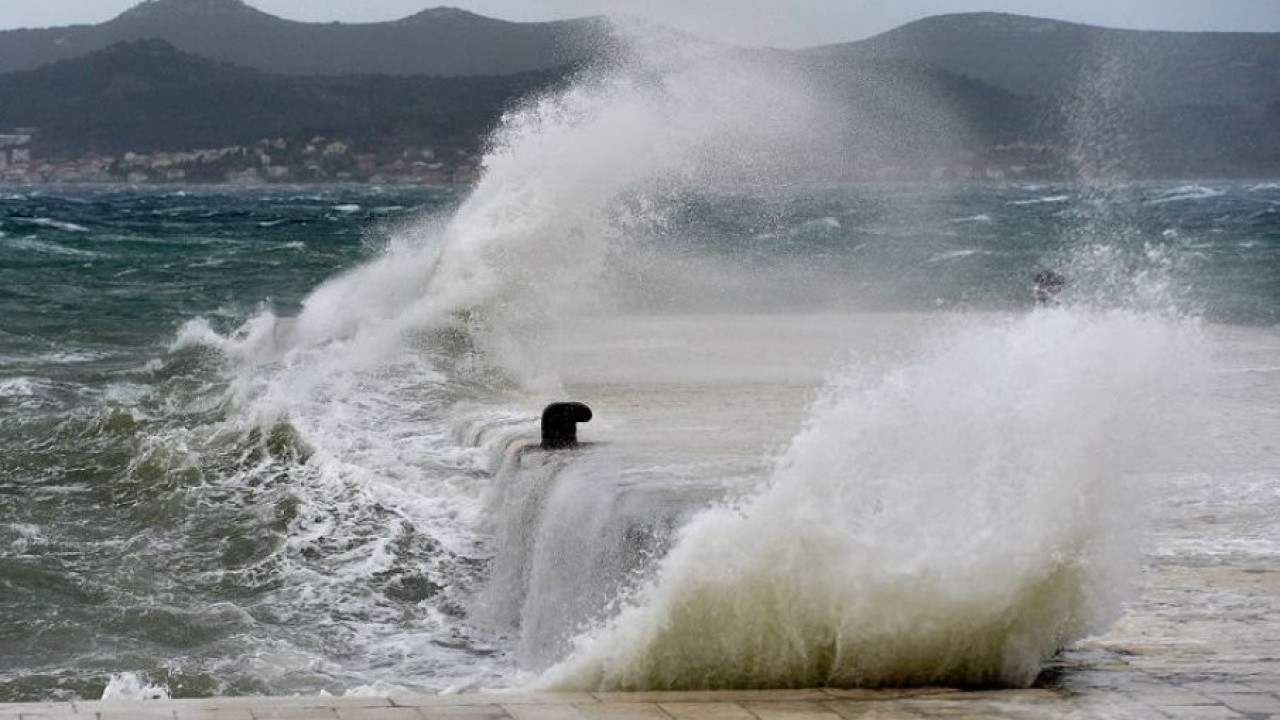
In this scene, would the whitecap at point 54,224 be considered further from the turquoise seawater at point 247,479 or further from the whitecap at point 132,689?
the whitecap at point 132,689

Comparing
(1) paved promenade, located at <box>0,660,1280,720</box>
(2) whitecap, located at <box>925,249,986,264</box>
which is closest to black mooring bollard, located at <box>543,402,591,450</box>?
(1) paved promenade, located at <box>0,660,1280,720</box>

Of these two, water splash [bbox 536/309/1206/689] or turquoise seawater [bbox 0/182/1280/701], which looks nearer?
water splash [bbox 536/309/1206/689]

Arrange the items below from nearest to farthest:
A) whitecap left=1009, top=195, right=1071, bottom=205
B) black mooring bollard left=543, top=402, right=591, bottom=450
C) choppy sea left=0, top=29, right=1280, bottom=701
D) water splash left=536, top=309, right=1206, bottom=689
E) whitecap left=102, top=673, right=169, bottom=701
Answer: water splash left=536, top=309, right=1206, bottom=689 < choppy sea left=0, top=29, right=1280, bottom=701 < whitecap left=102, top=673, right=169, bottom=701 < black mooring bollard left=543, top=402, right=591, bottom=450 < whitecap left=1009, top=195, right=1071, bottom=205

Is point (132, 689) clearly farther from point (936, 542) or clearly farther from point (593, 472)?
point (936, 542)

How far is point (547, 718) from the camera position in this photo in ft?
19.9

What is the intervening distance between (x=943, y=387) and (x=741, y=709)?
178cm

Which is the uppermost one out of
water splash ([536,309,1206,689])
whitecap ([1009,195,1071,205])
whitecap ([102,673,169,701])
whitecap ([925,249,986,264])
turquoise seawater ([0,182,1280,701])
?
water splash ([536,309,1206,689])

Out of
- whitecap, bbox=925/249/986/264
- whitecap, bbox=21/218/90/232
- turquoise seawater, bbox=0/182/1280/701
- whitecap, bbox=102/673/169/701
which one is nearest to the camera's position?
whitecap, bbox=102/673/169/701

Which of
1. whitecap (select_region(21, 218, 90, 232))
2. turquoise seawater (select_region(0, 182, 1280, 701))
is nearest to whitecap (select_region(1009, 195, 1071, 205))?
whitecap (select_region(21, 218, 90, 232))

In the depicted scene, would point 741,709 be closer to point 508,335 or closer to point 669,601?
point 669,601

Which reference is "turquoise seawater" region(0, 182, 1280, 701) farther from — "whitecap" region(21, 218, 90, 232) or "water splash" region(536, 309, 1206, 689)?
"whitecap" region(21, 218, 90, 232)

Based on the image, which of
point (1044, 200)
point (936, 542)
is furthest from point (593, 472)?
point (1044, 200)

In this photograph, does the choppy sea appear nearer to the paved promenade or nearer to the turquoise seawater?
the turquoise seawater

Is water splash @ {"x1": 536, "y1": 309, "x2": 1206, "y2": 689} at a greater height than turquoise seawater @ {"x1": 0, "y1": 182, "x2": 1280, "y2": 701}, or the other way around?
water splash @ {"x1": 536, "y1": 309, "x2": 1206, "y2": 689}
